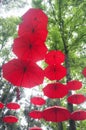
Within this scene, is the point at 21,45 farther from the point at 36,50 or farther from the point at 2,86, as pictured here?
the point at 2,86

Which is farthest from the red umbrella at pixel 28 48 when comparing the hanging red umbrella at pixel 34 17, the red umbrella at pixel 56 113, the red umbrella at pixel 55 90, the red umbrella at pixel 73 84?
the red umbrella at pixel 73 84

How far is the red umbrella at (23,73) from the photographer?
4809 millimetres

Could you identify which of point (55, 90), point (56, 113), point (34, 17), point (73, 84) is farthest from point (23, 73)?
point (73, 84)

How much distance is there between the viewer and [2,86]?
775 inches

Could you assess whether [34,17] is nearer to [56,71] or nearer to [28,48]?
[28,48]

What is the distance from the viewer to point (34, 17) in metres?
4.79

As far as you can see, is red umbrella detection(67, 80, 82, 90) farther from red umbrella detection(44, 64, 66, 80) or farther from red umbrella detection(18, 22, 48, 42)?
red umbrella detection(18, 22, 48, 42)

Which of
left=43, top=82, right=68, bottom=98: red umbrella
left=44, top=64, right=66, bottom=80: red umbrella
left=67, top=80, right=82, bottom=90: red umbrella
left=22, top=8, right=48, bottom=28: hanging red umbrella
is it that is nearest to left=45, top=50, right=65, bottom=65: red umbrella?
left=44, top=64, right=66, bottom=80: red umbrella

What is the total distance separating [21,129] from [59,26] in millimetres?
17271

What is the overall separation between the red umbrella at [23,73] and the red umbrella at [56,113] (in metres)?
1.97

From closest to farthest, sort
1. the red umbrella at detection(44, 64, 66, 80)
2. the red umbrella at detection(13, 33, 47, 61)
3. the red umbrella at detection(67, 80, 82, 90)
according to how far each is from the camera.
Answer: the red umbrella at detection(13, 33, 47, 61)
the red umbrella at detection(44, 64, 66, 80)
the red umbrella at detection(67, 80, 82, 90)

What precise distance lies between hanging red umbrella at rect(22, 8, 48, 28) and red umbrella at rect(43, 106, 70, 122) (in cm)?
304

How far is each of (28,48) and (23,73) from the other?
60cm

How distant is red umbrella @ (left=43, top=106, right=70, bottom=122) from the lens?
688 centimetres
